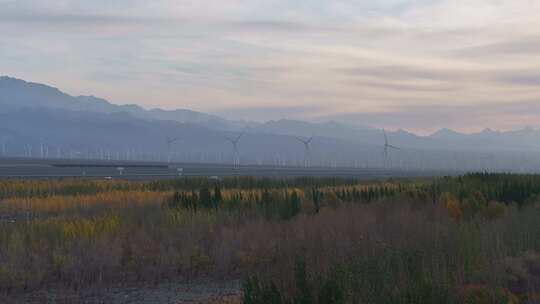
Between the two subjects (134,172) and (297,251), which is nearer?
(297,251)

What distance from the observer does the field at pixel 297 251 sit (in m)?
11.3

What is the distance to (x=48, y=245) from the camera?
55.5ft

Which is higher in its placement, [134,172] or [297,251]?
[134,172]

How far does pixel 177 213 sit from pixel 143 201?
26.6ft

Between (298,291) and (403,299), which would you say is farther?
(298,291)

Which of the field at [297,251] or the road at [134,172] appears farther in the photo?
the road at [134,172]

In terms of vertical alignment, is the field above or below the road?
below

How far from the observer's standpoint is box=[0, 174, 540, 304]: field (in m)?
11.3

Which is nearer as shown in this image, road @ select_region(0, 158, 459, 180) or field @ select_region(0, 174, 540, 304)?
field @ select_region(0, 174, 540, 304)

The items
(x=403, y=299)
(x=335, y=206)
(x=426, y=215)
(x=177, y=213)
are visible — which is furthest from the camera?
(x=335, y=206)

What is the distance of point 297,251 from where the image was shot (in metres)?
15.3

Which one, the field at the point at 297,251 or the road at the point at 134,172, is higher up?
the road at the point at 134,172

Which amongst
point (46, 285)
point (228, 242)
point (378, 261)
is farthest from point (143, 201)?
point (378, 261)

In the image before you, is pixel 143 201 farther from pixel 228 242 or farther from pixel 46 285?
pixel 46 285
